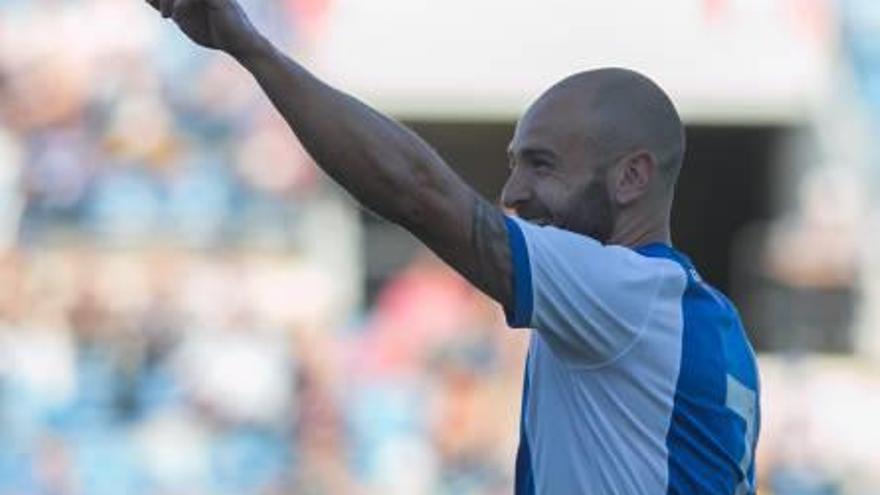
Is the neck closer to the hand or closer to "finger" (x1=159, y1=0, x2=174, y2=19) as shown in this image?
the hand

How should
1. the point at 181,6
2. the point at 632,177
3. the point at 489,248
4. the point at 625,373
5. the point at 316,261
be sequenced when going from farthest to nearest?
the point at 316,261
the point at 632,177
the point at 625,373
the point at 489,248
the point at 181,6

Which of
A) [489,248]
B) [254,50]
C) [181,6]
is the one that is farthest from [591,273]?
[181,6]

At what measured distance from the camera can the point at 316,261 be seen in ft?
46.1

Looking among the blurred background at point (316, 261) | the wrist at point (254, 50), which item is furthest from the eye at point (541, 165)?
the blurred background at point (316, 261)

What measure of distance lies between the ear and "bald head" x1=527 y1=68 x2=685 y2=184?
1 centimetres

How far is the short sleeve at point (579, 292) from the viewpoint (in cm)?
344

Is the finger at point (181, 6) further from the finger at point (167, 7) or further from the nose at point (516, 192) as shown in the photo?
the nose at point (516, 192)

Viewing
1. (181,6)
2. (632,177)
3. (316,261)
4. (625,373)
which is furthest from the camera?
(316,261)

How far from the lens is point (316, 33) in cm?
1496

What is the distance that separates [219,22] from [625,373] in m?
0.85

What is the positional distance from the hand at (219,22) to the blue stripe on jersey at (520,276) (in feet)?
1.55

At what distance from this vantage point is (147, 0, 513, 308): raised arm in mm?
3295

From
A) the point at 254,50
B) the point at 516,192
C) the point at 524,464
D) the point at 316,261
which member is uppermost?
the point at 254,50

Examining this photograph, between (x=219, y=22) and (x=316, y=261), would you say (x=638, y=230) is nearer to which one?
(x=219, y=22)
